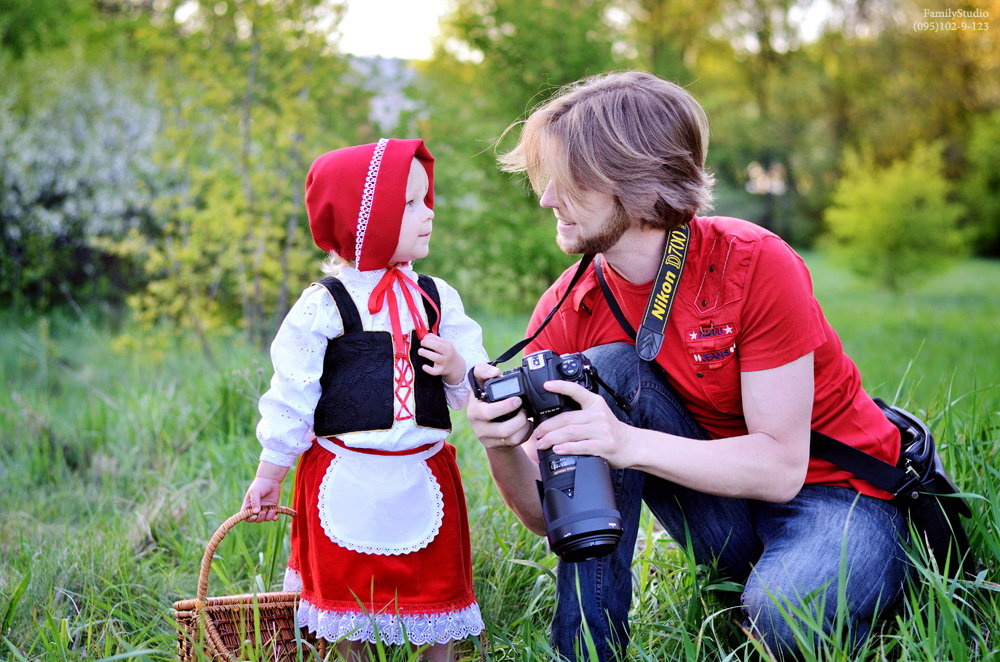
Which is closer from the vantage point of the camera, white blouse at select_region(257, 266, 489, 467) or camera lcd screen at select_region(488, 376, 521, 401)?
camera lcd screen at select_region(488, 376, 521, 401)

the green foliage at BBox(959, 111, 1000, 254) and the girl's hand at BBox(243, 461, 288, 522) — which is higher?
the girl's hand at BBox(243, 461, 288, 522)

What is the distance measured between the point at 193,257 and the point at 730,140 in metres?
18.5

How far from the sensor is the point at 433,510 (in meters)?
1.98


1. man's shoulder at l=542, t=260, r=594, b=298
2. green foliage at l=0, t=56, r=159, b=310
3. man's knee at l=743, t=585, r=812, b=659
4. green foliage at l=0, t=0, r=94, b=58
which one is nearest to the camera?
man's knee at l=743, t=585, r=812, b=659

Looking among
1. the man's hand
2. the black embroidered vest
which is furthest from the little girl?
the man's hand

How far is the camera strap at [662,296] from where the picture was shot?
1911mm

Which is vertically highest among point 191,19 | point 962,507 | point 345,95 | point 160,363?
point 191,19

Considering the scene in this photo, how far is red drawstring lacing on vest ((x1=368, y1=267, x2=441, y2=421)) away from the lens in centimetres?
196

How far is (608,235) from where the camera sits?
1.99m

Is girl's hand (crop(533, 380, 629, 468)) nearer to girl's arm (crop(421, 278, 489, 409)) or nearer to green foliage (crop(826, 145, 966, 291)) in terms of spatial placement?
girl's arm (crop(421, 278, 489, 409))

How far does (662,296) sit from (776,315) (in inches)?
9.3

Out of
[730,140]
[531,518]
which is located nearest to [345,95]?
[531,518]

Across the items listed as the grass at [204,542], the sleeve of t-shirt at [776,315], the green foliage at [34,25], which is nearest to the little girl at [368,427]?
the grass at [204,542]

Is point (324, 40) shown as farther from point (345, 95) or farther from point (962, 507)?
point (962, 507)
